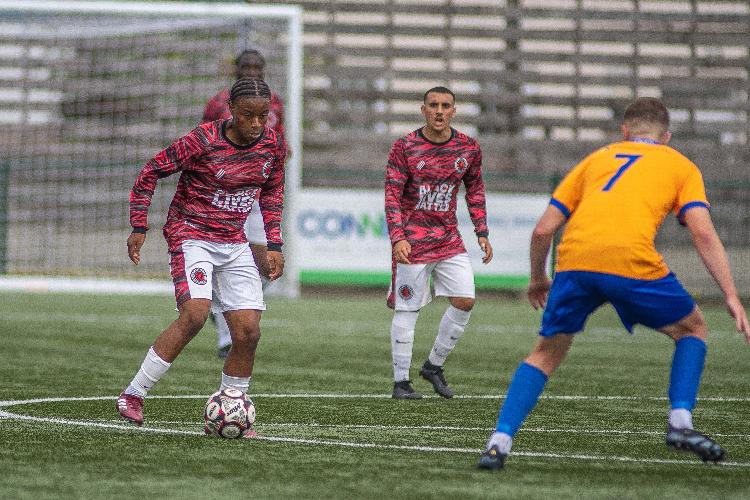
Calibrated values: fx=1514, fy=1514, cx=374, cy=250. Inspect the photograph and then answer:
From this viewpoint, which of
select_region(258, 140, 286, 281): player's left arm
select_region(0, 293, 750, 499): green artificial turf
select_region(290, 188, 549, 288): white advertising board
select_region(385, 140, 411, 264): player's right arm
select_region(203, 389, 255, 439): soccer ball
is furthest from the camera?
select_region(290, 188, 549, 288): white advertising board

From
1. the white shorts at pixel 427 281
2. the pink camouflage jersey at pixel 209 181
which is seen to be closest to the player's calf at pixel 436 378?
the white shorts at pixel 427 281

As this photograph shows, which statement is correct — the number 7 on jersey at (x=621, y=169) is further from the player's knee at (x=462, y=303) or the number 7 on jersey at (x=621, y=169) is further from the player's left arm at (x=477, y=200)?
the player's knee at (x=462, y=303)

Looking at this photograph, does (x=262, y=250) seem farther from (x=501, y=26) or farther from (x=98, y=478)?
(x=501, y=26)

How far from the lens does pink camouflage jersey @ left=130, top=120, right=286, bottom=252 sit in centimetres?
726

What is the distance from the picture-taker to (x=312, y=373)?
1048 cm

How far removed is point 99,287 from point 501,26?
7074 millimetres

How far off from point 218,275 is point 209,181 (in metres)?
0.47

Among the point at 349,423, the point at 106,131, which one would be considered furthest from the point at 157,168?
the point at 106,131

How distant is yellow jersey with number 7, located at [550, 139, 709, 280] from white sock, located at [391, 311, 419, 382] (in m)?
3.07

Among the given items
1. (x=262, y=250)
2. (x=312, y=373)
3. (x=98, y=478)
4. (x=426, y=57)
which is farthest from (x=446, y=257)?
(x=426, y=57)

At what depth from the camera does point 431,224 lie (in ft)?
30.8

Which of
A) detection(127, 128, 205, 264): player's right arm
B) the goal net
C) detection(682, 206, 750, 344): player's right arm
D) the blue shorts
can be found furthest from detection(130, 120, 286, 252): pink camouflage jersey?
the goal net

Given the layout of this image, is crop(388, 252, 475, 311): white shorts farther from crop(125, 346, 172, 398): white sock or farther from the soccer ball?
the soccer ball

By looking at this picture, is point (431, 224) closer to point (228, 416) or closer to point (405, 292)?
point (405, 292)
